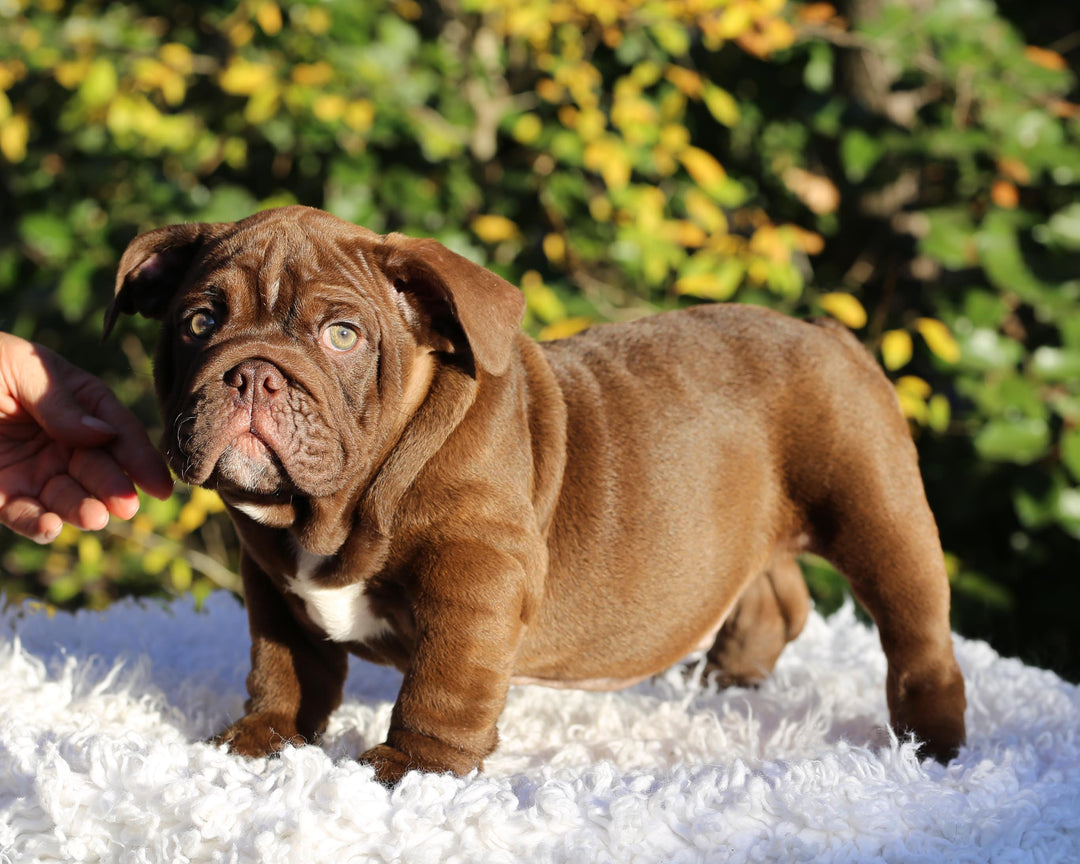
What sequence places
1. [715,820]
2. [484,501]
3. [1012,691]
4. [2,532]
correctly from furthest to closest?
[2,532] < [1012,691] < [484,501] < [715,820]

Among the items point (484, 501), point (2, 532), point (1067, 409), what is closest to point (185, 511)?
point (2, 532)

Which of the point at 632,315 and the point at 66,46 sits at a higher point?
the point at 66,46

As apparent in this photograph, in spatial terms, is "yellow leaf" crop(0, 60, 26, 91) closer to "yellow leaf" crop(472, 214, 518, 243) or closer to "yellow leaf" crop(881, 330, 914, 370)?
"yellow leaf" crop(472, 214, 518, 243)

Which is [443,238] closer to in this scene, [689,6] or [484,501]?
[689,6]

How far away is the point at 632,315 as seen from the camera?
445cm

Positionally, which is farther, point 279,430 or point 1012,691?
point 1012,691

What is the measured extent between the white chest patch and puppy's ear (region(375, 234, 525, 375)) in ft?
1.78

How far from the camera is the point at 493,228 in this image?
169 inches

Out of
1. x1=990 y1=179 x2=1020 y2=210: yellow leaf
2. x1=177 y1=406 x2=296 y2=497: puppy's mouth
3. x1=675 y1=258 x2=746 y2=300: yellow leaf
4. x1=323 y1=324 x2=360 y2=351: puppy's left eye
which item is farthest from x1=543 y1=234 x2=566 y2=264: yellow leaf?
x1=177 y1=406 x2=296 y2=497: puppy's mouth

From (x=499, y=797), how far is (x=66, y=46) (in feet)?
12.0

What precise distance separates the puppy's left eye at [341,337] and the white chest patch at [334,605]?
17.3 inches

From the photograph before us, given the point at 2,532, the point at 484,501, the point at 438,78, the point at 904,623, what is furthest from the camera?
the point at 2,532

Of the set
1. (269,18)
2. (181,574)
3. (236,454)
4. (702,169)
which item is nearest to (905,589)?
(236,454)

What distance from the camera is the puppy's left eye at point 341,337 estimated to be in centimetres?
209
